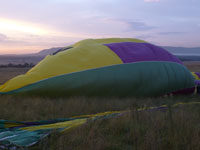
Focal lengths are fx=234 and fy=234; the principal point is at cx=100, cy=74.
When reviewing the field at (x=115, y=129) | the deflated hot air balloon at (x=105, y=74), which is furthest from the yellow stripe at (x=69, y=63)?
the field at (x=115, y=129)

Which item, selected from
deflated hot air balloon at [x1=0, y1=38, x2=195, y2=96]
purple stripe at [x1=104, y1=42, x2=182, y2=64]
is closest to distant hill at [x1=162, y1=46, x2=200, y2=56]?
purple stripe at [x1=104, y1=42, x2=182, y2=64]

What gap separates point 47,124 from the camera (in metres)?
3.80

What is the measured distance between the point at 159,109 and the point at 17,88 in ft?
11.0

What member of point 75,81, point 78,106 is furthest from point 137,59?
point 78,106

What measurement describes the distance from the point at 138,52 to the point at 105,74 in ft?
5.26

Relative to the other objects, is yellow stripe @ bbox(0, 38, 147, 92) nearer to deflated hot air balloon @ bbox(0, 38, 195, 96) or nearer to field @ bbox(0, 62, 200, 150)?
deflated hot air balloon @ bbox(0, 38, 195, 96)

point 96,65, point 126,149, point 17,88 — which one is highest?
point 96,65

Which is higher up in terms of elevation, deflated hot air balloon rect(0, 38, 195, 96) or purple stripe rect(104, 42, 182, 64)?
purple stripe rect(104, 42, 182, 64)

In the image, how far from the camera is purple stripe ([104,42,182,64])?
267 inches

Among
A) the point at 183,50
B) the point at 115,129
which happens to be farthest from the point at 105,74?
the point at 183,50

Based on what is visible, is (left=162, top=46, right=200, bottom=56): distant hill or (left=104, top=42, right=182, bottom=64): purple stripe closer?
(left=104, top=42, right=182, bottom=64): purple stripe

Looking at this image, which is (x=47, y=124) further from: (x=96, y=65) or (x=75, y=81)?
(x=96, y=65)

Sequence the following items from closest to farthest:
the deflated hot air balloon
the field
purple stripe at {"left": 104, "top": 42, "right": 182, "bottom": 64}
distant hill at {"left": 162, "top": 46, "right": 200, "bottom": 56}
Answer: the field
the deflated hot air balloon
purple stripe at {"left": 104, "top": 42, "right": 182, "bottom": 64}
distant hill at {"left": 162, "top": 46, "right": 200, "bottom": 56}

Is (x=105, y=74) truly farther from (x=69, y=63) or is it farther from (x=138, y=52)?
(x=138, y=52)
